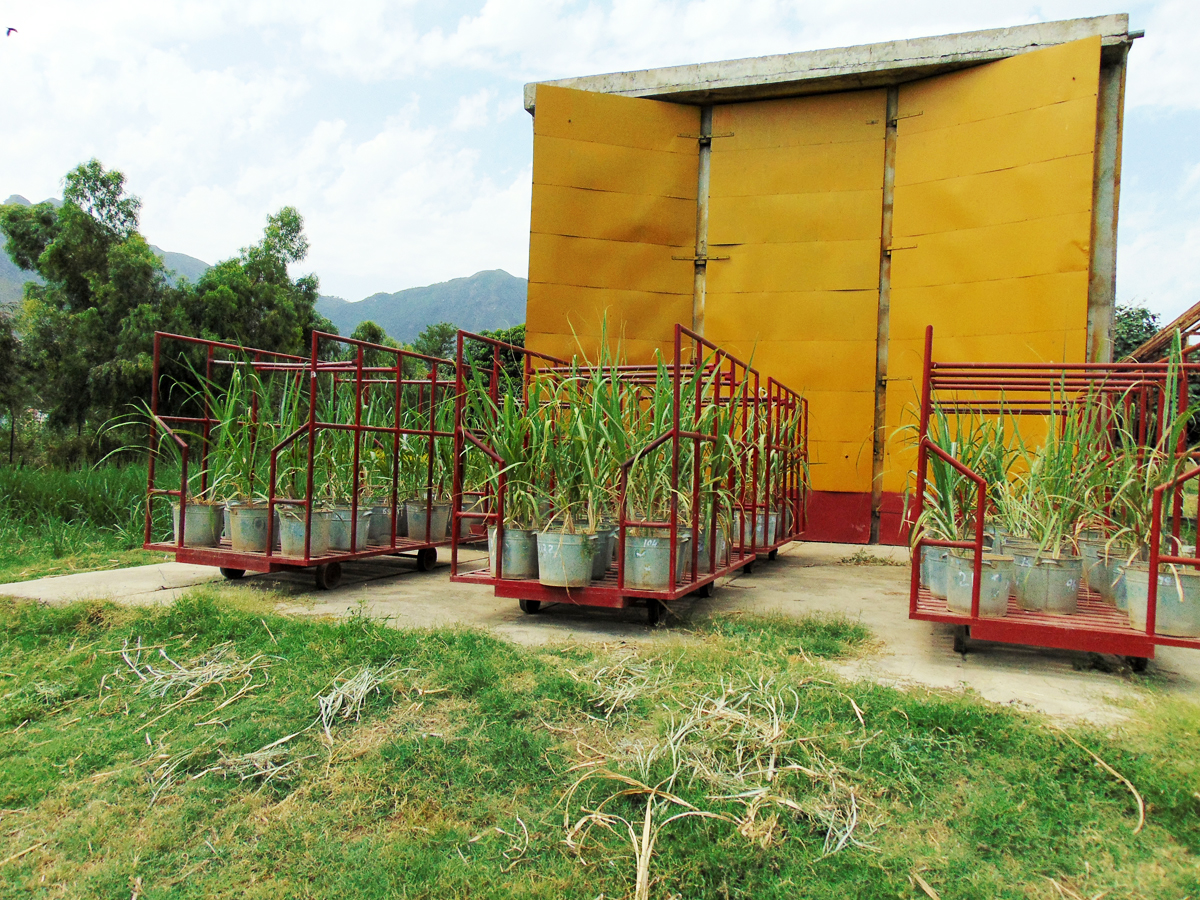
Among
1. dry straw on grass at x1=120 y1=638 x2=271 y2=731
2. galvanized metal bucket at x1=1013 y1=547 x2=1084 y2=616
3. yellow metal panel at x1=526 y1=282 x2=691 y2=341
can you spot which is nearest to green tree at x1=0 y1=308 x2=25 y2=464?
yellow metal panel at x1=526 y1=282 x2=691 y2=341

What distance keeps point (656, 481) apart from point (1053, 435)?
1637mm

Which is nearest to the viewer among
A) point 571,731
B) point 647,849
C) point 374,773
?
point 647,849

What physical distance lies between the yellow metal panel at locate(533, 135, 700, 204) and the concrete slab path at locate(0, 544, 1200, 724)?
12.6 feet

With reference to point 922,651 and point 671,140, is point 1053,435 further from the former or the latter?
point 671,140

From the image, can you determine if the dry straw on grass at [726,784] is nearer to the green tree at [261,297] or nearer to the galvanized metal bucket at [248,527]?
the galvanized metal bucket at [248,527]

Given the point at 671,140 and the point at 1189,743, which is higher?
the point at 671,140

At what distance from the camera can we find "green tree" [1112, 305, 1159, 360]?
14.2 m

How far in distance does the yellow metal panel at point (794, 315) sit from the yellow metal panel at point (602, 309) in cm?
39

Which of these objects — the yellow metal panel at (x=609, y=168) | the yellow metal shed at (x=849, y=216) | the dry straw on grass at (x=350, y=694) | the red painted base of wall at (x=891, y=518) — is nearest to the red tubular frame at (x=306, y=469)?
the dry straw on grass at (x=350, y=694)

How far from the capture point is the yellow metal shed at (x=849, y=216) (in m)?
6.40

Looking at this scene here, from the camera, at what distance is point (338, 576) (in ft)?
14.9

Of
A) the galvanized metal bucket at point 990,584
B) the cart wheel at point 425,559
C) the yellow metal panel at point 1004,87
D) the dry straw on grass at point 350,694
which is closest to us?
the dry straw on grass at point 350,694

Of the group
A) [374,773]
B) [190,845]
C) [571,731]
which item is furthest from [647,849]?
[190,845]

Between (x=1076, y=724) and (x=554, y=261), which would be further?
(x=554, y=261)
